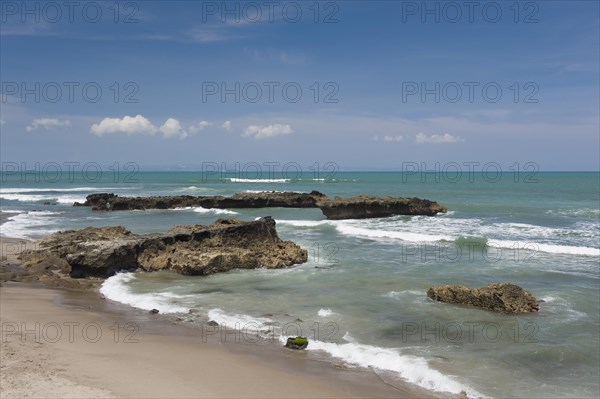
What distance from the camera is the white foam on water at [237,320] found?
35.0 ft

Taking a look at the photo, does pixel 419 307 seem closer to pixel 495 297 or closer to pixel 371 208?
pixel 495 297

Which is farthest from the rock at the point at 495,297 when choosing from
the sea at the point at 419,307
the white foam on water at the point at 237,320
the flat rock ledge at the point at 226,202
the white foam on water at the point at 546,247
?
the flat rock ledge at the point at 226,202

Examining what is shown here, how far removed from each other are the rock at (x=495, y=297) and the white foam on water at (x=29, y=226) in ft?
63.7

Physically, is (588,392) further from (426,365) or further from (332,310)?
(332,310)

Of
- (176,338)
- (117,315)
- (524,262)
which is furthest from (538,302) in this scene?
(117,315)

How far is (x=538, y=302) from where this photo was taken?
12.4m

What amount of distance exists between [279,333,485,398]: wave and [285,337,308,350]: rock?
0.14 meters

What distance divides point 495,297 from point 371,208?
21.5 m

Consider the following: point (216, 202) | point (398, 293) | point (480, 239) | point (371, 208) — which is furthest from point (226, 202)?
point (398, 293)

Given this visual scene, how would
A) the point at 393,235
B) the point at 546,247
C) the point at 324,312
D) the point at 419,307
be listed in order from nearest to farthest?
the point at 324,312 < the point at 419,307 < the point at 546,247 < the point at 393,235

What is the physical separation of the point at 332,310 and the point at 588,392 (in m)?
5.45

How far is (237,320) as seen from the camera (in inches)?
435

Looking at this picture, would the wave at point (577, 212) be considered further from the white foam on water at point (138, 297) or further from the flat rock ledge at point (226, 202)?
the white foam on water at point (138, 297)

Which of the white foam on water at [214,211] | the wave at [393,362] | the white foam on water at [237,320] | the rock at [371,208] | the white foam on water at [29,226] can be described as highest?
the rock at [371,208]
